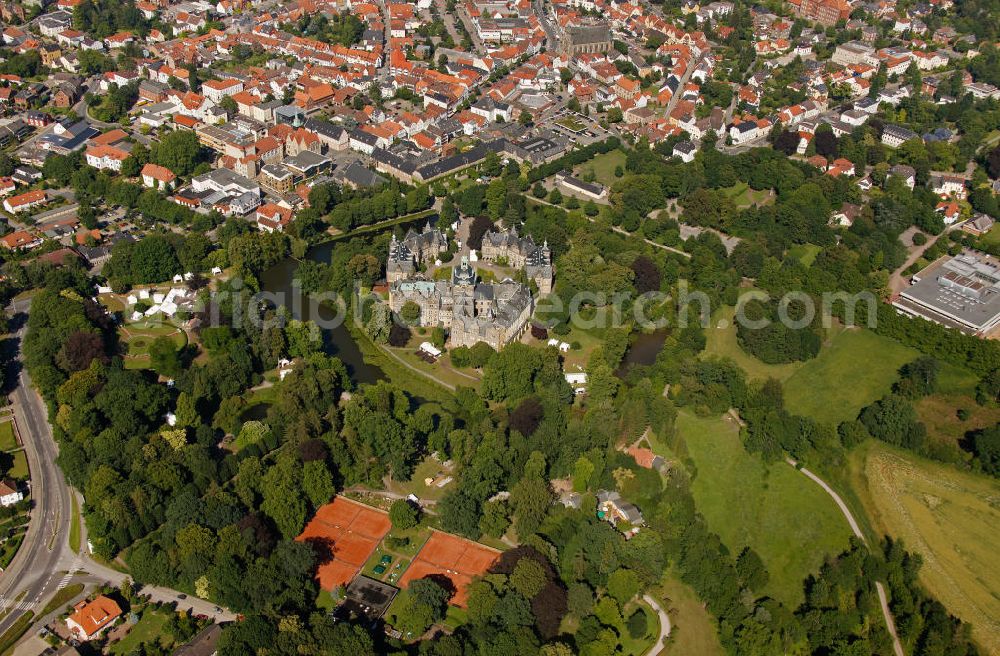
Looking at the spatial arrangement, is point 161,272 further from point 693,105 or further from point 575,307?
point 693,105

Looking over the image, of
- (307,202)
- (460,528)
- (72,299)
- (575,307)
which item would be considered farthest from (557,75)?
(460,528)

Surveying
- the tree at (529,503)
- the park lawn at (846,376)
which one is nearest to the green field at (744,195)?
the park lawn at (846,376)

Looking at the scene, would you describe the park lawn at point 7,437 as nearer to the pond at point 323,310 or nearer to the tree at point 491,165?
the pond at point 323,310

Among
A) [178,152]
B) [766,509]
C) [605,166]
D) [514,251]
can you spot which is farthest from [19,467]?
[605,166]

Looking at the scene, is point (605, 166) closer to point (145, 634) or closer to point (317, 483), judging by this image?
point (317, 483)

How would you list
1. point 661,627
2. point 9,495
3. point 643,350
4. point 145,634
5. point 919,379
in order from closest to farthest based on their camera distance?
point 145,634
point 661,627
point 9,495
point 919,379
point 643,350

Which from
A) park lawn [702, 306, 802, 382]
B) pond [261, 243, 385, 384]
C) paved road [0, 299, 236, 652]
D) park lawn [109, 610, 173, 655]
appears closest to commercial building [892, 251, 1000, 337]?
park lawn [702, 306, 802, 382]

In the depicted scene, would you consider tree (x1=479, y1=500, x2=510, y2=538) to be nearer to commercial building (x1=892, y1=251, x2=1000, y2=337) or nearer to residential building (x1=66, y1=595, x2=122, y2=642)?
residential building (x1=66, y1=595, x2=122, y2=642)

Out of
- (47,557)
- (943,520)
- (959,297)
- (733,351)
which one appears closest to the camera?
(47,557)
